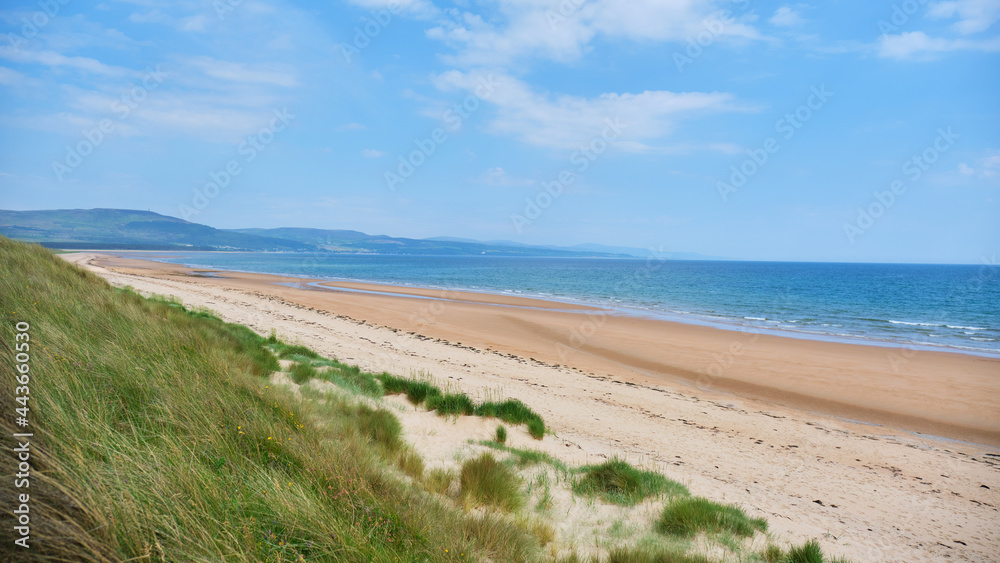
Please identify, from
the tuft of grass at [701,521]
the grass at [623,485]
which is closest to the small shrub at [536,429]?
the grass at [623,485]

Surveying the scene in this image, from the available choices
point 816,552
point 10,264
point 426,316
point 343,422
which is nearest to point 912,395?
point 816,552

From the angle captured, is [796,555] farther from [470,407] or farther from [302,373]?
[302,373]

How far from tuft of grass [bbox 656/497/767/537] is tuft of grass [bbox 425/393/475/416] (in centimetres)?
403

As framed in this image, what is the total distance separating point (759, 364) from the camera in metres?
16.8

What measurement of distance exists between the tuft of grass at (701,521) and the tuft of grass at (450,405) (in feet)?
13.2

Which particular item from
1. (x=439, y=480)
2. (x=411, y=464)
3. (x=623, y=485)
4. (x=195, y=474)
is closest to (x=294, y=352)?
(x=411, y=464)

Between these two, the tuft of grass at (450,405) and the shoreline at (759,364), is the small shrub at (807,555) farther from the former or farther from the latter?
the shoreline at (759,364)

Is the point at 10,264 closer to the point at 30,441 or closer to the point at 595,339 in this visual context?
the point at 30,441

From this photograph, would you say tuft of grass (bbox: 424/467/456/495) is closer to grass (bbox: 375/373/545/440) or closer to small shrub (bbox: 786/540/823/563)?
grass (bbox: 375/373/545/440)

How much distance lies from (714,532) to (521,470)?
228 centimetres

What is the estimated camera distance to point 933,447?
9.62 metres

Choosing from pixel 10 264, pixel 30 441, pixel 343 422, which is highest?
pixel 10 264

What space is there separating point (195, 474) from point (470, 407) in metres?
5.67

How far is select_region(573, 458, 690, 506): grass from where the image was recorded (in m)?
5.25
